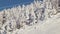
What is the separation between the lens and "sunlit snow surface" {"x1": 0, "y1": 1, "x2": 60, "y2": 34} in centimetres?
169

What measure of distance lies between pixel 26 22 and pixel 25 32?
0.16 meters

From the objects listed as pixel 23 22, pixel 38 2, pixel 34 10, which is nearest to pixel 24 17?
pixel 23 22

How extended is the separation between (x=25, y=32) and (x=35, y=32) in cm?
13

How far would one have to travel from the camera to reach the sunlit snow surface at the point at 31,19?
1694 millimetres

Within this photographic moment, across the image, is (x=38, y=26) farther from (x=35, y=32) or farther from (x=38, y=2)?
(x=38, y=2)

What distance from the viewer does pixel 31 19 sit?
1922 millimetres

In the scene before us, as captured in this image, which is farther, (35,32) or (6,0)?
(35,32)

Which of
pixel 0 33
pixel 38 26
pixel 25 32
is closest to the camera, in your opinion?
pixel 0 33

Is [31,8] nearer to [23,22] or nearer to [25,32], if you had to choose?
[23,22]

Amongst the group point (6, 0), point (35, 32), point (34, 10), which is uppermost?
point (6, 0)

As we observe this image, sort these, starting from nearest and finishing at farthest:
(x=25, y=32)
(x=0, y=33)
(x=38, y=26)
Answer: (x=0, y=33) → (x=25, y=32) → (x=38, y=26)

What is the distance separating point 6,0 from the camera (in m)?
1.65

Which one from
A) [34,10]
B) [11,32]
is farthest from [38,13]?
[11,32]

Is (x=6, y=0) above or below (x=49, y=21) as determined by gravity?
above
